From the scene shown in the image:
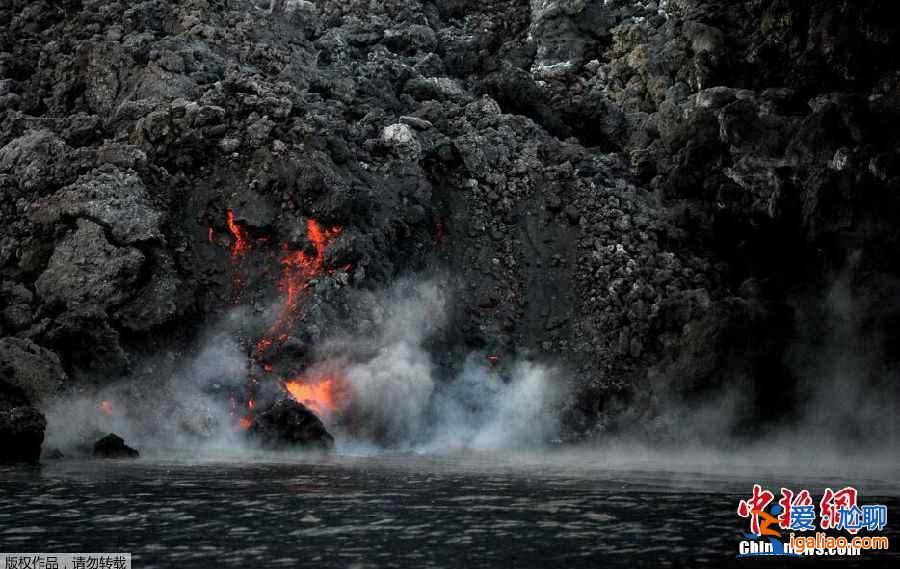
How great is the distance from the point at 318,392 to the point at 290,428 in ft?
15.6

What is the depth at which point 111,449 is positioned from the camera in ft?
127

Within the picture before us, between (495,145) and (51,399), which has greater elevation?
(495,145)

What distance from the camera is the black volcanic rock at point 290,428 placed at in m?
43.1

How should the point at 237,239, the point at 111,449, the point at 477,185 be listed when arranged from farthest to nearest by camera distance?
the point at 477,185 < the point at 237,239 < the point at 111,449

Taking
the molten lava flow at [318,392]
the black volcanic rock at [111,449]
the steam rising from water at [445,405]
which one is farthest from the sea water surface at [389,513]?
the molten lava flow at [318,392]

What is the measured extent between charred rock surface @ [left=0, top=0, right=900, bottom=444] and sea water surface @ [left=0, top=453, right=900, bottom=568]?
14647mm

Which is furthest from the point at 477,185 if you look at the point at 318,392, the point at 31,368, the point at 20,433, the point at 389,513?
the point at 389,513

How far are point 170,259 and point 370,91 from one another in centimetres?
2057

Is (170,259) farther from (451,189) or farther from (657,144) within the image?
(657,144)

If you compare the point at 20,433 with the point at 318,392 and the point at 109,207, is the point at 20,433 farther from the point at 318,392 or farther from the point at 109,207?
the point at 109,207

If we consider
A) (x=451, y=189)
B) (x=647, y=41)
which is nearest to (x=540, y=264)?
(x=451, y=189)

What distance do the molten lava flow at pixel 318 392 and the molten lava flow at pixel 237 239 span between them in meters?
9.21

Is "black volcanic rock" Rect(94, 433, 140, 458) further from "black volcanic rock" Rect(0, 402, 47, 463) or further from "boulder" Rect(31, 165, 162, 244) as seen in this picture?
"boulder" Rect(31, 165, 162, 244)

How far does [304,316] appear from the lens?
49.0 meters
